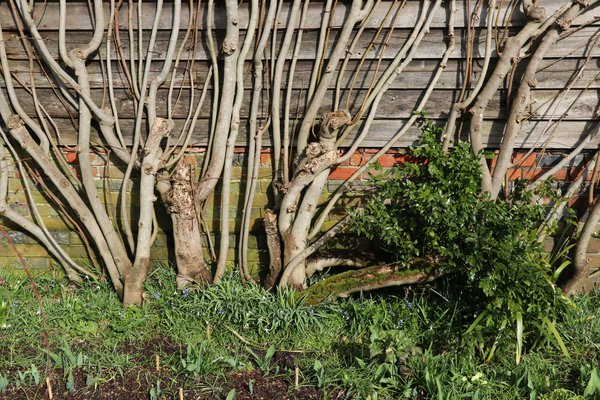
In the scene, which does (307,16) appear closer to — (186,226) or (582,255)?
(186,226)

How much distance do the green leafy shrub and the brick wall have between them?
0.23m

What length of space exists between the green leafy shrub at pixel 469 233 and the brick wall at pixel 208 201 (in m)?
0.23

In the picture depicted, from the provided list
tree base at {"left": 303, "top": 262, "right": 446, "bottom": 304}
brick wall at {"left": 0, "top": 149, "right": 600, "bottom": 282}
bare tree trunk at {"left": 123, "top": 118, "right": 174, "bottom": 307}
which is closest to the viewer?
tree base at {"left": 303, "top": 262, "right": 446, "bottom": 304}

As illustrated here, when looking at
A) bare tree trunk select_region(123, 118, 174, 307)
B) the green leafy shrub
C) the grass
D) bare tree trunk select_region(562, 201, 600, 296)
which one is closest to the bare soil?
the grass

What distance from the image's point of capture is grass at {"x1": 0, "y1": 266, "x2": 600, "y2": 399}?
3.39 metres

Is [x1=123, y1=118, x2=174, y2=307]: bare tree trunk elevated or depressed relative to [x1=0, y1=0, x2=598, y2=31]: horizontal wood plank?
depressed

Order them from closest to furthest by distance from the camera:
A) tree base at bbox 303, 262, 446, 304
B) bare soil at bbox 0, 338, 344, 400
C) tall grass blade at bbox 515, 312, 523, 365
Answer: bare soil at bbox 0, 338, 344, 400 → tall grass blade at bbox 515, 312, 523, 365 → tree base at bbox 303, 262, 446, 304

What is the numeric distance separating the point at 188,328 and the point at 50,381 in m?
0.86

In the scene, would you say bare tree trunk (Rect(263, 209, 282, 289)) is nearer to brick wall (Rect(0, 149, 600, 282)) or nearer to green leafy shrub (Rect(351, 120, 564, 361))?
brick wall (Rect(0, 149, 600, 282))

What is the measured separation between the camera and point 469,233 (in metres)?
3.72

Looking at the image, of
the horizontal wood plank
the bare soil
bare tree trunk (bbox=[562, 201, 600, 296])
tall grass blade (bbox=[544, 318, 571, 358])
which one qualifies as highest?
the horizontal wood plank

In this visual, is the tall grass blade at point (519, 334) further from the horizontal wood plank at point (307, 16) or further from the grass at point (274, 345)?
the horizontal wood plank at point (307, 16)

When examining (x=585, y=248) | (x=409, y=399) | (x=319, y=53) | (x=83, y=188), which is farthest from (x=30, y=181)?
(x=585, y=248)

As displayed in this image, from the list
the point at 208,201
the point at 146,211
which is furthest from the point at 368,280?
the point at 146,211
